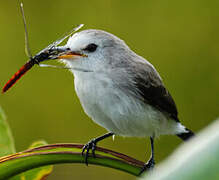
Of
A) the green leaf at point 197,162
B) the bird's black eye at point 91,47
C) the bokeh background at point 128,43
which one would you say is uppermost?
the green leaf at point 197,162

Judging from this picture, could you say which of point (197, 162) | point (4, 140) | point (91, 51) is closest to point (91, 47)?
point (91, 51)

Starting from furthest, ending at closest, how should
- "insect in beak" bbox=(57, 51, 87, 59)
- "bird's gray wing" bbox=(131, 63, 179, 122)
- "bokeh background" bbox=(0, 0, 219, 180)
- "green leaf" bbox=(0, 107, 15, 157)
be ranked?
"bokeh background" bbox=(0, 0, 219, 180), "bird's gray wing" bbox=(131, 63, 179, 122), "insect in beak" bbox=(57, 51, 87, 59), "green leaf" bbox=(0, 107, 15, 157)

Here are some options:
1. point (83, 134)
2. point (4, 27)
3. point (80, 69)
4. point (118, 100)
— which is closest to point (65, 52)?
point (80, 69)

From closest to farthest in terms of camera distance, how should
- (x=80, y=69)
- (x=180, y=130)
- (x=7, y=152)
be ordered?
(x=7, y=152) < (x=80, y=69) < (x=180, y=130)

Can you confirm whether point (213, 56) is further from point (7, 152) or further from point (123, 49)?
point (7, 152)

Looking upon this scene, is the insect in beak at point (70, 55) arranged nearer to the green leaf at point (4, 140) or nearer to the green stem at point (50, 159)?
the green leaf at point (4, 140)

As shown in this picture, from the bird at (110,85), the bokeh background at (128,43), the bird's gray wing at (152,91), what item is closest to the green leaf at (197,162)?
the bird at (110,85)

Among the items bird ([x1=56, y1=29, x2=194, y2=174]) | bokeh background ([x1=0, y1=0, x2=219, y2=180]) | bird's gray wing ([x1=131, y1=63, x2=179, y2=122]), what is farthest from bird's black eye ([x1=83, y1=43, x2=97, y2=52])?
bokeh background ([x1=0, y1=0, x2=219, y2=180])

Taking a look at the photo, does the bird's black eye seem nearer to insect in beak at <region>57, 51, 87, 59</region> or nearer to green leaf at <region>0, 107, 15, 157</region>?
insect in beak at <region>57, 51, 87, 59</region>
